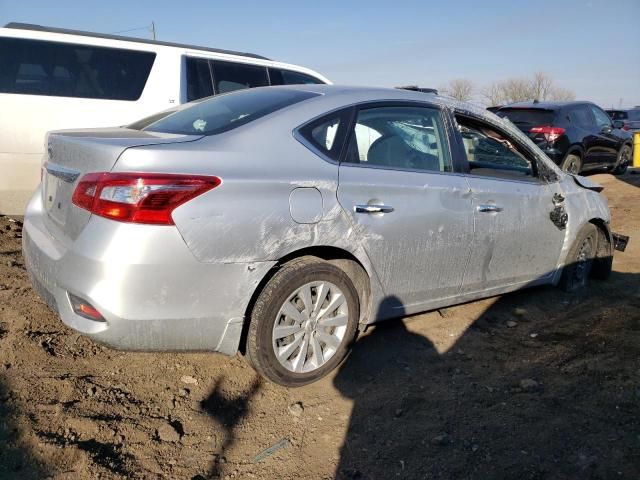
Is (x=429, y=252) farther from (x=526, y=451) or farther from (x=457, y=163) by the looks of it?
(x=526, y=451)

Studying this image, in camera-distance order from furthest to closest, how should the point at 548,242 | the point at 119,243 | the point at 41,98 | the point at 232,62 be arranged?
1. the point at 232,62
2. the point at 41,98
3. the point at 548,242
4. the point at 119,243

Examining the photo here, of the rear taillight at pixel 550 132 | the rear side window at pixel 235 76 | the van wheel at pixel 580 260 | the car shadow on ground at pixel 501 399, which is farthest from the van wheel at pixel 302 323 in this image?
the rear taillight at pixel 550 132

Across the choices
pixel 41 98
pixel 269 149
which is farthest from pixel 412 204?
pixel 41 98

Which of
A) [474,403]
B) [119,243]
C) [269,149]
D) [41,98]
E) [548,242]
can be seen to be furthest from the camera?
[41,98]

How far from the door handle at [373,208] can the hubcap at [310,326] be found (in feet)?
1.44

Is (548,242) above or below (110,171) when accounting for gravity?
below

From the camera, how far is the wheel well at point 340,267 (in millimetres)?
2854

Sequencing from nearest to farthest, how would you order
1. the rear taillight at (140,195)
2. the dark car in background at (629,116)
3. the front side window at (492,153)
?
1. the rear taillight at (140,195)
2. the front side window at (492,153)
3. the dark car in background at (629,116)

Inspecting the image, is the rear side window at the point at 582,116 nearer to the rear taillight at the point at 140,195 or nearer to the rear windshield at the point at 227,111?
the rear windshield at the point at 227,111

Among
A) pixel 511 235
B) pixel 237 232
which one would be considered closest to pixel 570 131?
Result: pixel 511 235

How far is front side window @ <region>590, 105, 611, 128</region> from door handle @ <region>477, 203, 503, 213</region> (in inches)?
352

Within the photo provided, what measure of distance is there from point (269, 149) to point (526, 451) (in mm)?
1905

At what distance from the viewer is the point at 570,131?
404 inches

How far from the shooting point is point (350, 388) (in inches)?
125
